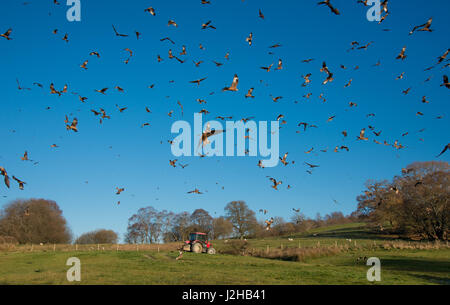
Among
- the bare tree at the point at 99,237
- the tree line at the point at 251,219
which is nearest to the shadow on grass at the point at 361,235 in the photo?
the tree line at the point at 251,219

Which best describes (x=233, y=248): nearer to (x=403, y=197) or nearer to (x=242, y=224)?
(x=403, y=197)

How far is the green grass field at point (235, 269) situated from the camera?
58.6 feet

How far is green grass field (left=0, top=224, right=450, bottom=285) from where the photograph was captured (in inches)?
703

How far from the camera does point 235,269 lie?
24266 mm

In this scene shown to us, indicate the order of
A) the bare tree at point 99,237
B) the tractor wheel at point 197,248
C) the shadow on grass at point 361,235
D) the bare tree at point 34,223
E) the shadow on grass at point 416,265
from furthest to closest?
the bare tree at point 99,237, the bare tree at point 34,223, the shadow on grass at point 361,235, the tractor wheel at point 197,248, the shadow on grass at point 416,265

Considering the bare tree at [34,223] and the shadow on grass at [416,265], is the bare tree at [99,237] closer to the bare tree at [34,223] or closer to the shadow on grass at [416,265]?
the bare tree at [34,223]

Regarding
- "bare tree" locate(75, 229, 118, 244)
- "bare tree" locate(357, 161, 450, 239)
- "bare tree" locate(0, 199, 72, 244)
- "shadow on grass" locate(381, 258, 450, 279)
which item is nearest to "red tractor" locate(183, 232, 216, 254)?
"shadow on grass" locate(381, 258, 450, 279)

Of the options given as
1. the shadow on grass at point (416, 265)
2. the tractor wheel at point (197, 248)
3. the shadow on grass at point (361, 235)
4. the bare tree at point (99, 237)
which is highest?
the shadow on grass at point (416, 265)


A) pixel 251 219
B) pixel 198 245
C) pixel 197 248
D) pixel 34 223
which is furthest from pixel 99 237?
pixel 197 248

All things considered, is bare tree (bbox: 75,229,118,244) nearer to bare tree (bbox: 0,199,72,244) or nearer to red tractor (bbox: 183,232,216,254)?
bare tree (bbox: 0,199,72,244)
